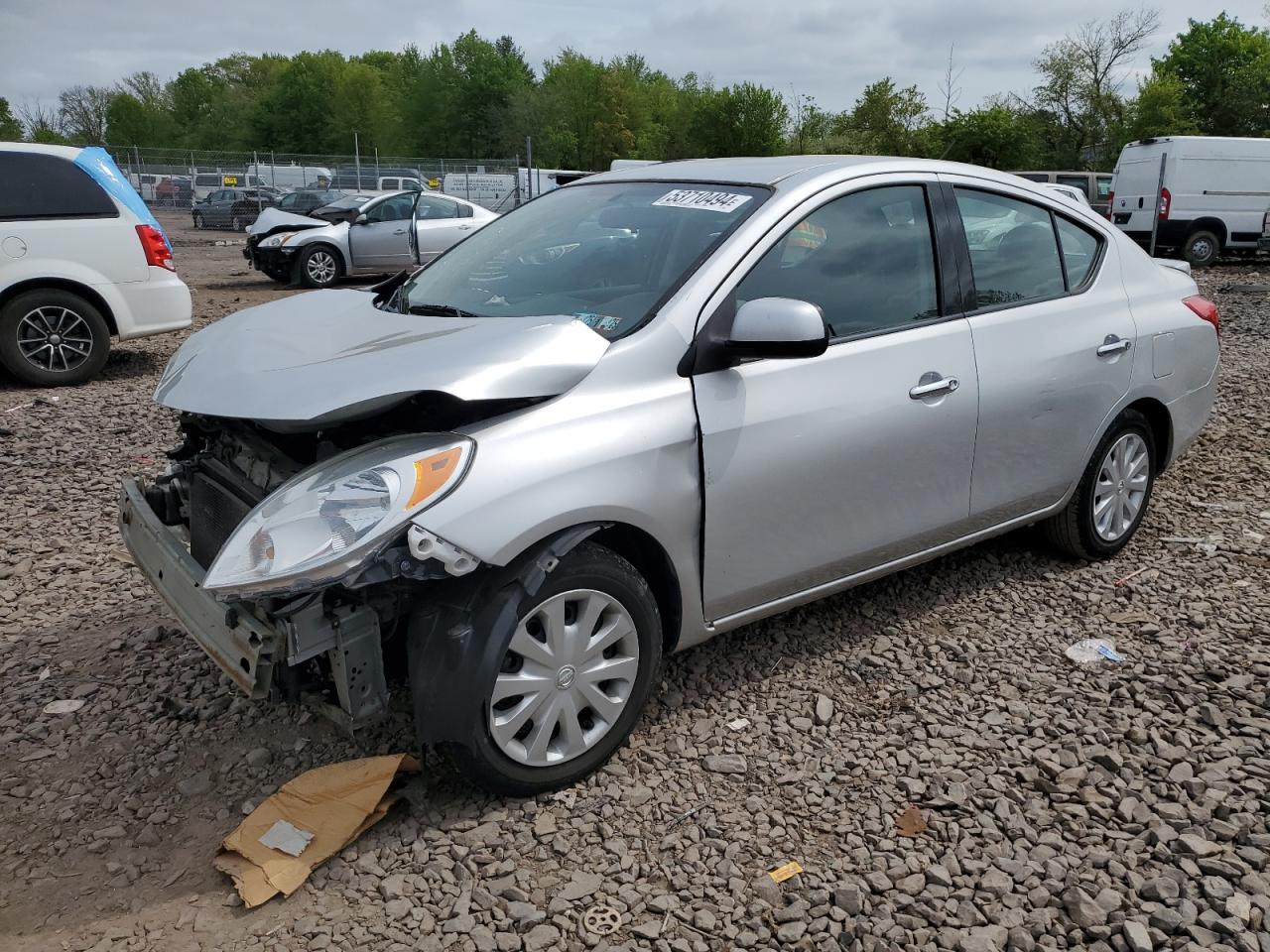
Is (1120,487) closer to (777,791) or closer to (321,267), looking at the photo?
(777,791)

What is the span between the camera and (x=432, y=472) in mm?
2617

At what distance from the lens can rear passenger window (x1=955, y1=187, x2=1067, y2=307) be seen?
3916mm

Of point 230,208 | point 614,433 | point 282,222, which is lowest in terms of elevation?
point 614,433

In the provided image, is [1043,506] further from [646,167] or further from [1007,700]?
[646,167]

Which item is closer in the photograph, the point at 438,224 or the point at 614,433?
the point at 614,433

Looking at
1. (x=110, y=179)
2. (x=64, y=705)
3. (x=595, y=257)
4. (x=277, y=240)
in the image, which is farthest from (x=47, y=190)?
(x=277, y=240)

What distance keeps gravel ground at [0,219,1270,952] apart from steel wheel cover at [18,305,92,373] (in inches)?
182

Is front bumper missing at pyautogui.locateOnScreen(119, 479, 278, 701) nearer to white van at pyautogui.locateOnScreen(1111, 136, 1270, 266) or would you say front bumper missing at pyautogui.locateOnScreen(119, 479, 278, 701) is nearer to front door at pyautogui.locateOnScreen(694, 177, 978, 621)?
front door at pyautogui.locateOnScreen(694, 177, 978, 621)

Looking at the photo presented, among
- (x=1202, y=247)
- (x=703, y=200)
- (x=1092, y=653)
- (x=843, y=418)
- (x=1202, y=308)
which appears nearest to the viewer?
(x=843, y=418)

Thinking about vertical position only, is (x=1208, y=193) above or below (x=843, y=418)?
above

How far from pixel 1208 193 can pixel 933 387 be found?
18.3 metres

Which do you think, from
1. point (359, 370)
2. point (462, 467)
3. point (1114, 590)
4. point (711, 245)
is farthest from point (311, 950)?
point (1114, 590)

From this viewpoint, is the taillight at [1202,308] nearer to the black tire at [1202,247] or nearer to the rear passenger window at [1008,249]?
the rear passenger window at [1008,249]

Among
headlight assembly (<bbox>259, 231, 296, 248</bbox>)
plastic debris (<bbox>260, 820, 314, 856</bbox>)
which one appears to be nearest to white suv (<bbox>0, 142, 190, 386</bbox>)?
plastic debris (<bbox>260, 820, 314, 856</bbox>)
